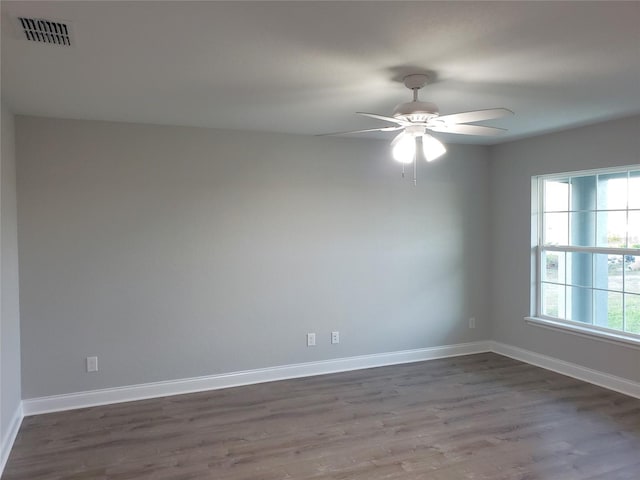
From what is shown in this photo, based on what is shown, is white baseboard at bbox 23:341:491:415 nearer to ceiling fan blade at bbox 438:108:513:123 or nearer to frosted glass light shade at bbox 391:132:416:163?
frosted glass light shade at bbox 391:132:416:163

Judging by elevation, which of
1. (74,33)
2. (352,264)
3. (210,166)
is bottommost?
(352,264)

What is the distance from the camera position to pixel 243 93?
9.70ft

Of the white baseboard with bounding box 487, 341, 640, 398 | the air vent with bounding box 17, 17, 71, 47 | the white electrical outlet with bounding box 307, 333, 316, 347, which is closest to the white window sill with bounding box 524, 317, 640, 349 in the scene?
the white baseboard with bounding box 487, 341, 640, 398

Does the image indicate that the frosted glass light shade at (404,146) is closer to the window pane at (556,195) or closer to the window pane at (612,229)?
the window pane at (612,229)

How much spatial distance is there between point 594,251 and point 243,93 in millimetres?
3500

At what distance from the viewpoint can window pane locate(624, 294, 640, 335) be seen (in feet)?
12.7

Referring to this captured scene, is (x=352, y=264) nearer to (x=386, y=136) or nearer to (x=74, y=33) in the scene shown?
(x=386, y=136)

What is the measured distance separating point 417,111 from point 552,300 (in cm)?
314

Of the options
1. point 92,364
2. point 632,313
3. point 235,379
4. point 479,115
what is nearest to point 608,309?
point 632,313

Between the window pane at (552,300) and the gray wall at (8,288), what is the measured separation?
15.6ft

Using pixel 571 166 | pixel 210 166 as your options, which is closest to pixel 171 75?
pixel 210 166

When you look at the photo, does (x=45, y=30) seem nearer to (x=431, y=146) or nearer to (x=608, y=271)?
(x=431, y=146)

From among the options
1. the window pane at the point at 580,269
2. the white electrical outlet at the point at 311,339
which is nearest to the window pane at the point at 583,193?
the window pane at the point at 580,269

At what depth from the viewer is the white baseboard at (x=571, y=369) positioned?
381 centimetres
